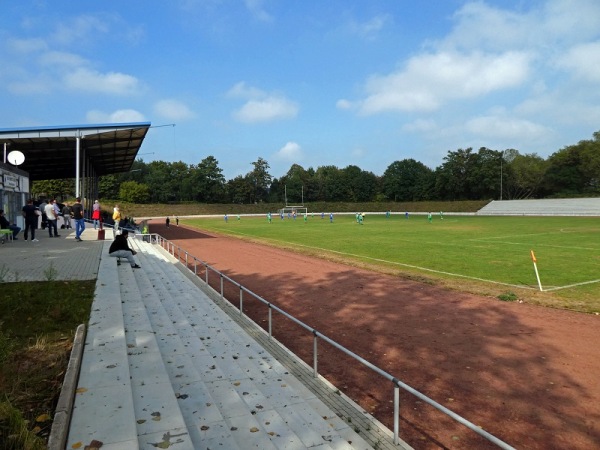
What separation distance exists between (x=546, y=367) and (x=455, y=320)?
8.96 feet

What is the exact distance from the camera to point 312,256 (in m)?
20.7

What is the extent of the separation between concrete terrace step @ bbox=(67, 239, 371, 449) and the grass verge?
0.32 metres

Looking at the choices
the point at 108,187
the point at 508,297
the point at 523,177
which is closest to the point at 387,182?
the point at 523,177

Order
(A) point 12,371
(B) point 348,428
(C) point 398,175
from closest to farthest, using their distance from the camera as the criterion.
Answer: (B) point 348,428 < (A) point 12,371 < (C) point 398,175

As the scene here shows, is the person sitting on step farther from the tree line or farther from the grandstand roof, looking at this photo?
the tree line

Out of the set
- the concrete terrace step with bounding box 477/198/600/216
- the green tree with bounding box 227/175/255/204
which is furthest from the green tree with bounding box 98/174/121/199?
the concrete terrace step with bounding box 477/198/600/216

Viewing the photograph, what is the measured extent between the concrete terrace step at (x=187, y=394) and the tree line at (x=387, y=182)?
306 feet

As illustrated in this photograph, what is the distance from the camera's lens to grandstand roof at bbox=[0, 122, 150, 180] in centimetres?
2801

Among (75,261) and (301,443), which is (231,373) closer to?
(301,443)

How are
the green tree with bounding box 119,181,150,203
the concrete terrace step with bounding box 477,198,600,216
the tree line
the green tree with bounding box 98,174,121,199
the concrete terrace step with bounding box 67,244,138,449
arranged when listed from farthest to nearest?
the green tree with bounding box 98,174,121,199 < the green tree with bounding box 119,181,150,203 < the tree line < the concrete terrace step with bounding box 477,198,600,216 < the concrete terrace step with bounding box 67,244,138,449

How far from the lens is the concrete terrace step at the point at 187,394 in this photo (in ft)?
11.9

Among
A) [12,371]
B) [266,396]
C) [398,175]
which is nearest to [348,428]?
[266,396]

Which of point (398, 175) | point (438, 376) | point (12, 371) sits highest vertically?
point (398, 175)

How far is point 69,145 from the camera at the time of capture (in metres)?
34.5
